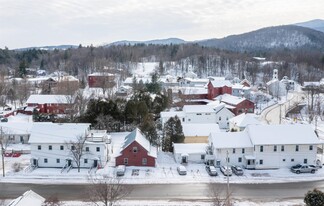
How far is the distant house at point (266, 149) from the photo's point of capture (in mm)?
35344

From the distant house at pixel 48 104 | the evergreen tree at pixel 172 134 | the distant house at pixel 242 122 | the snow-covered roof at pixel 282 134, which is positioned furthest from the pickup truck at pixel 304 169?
the distant house at pixel 48 104

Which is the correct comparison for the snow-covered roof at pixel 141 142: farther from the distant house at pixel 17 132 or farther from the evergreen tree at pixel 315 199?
the evergreen tree at pixel 315 199

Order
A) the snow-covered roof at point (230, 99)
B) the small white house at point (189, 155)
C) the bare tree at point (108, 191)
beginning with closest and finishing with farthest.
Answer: the bare tree at point (108, 191), the small white house at point (189, 155), the snow-covered roof at point (230, 99)

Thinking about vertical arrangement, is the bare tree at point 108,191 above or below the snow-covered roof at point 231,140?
below

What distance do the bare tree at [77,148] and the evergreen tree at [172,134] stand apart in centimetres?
993

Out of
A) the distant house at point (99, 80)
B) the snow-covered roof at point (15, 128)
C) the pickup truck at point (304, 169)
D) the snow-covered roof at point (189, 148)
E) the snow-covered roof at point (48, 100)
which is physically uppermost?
the distant house at point (99, 80)

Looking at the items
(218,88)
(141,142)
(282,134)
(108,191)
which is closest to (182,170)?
(141,142)

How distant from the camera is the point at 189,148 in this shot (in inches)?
1486

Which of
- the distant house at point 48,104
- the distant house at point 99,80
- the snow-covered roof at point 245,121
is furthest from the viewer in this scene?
the distant house at point 99,80

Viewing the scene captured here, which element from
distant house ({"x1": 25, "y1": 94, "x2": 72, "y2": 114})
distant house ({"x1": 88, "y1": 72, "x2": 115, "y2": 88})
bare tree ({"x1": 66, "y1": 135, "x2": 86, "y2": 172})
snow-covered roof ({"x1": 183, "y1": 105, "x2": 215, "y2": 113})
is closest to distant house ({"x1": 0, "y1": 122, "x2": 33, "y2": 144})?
bare tree ({"x1": 66, "y1": 135, "x2": 86, "y2": 172})

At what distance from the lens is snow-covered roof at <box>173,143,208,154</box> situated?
36.9 m

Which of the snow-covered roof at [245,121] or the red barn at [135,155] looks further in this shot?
the snow-covered roof at [245,121]

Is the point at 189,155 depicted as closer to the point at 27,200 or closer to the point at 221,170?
the point at 221,170

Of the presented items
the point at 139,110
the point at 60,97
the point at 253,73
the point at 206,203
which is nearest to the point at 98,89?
the point at 60,97
